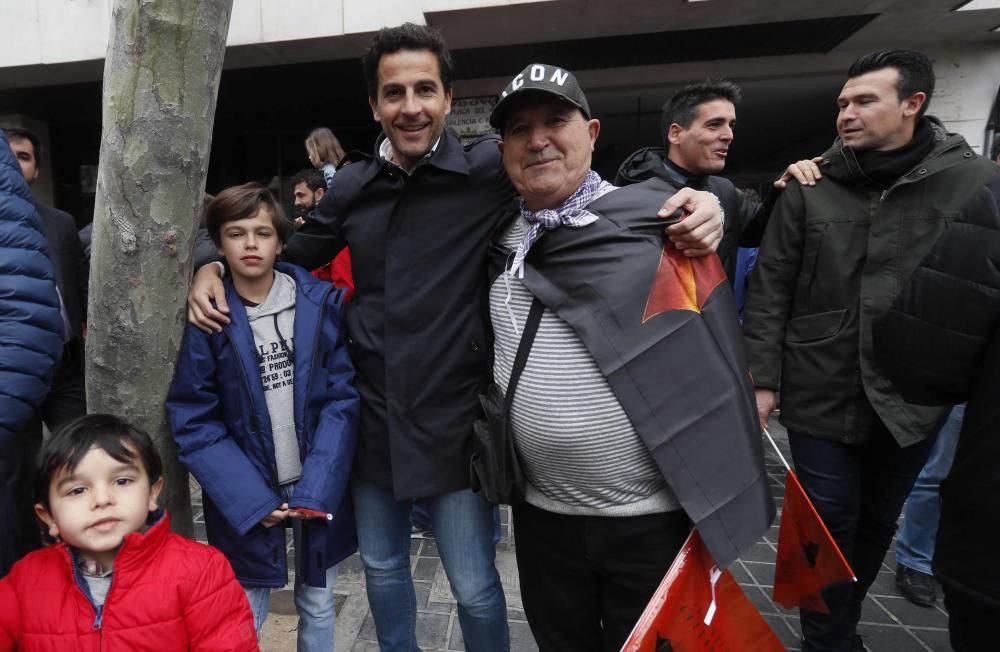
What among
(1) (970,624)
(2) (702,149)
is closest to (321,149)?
(2) (702,149)

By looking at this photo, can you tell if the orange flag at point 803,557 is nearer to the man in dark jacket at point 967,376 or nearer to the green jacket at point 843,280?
the man in dark jacket at point 967,376

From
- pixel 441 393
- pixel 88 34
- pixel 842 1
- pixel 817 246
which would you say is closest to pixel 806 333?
pixel 817 246

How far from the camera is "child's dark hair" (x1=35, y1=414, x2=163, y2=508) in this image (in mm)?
1611

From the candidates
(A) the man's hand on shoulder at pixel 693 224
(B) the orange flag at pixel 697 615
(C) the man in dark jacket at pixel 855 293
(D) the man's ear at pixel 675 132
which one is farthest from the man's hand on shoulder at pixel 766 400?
(D) the man's ear at pixel 675 132

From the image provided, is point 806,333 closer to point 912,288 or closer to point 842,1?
point 912,288

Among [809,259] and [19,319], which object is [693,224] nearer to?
[809,259]

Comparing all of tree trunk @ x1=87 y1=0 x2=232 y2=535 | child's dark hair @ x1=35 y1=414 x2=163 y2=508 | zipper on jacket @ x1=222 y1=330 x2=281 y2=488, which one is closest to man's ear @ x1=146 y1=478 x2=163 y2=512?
child's dark hair @ x1=35 y1=414 x2=163 y2=508

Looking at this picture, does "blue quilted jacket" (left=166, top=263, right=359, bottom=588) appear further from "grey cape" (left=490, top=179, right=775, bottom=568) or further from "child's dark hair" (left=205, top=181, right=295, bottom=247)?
"grey cape" (left=490, top=179, right=775, bottom=568)

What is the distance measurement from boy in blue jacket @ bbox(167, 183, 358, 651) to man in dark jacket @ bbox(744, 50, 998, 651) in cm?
164

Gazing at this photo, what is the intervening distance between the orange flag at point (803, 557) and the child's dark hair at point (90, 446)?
5.99 ft

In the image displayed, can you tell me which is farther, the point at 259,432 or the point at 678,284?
the point at 259,432

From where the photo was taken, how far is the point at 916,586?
3.21 meters

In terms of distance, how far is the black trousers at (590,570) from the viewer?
5.74 feet

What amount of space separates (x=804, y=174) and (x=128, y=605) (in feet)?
8.76
